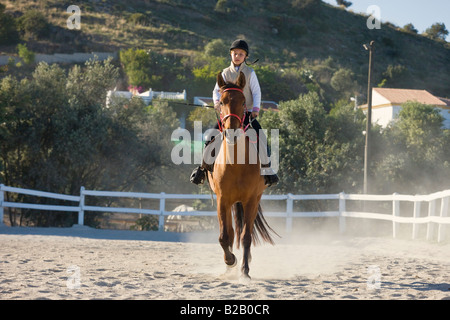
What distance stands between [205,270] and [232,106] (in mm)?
3066

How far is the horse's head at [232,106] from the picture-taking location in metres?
6.58

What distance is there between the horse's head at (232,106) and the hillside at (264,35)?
189 feet

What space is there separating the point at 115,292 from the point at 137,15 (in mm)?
77826

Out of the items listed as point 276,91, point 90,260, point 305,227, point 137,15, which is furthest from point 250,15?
point 90,260

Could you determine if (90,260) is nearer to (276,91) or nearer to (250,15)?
(276,91)

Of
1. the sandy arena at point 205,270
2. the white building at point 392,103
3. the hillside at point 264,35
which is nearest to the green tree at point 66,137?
the sandy arena at point 205,270

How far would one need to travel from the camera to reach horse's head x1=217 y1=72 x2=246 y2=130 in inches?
259

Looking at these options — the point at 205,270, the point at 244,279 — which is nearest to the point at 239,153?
the point at 244,279

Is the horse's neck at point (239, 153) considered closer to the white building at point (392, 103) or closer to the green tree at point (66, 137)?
the green tree at point (66, 137)

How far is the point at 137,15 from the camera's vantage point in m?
78.9

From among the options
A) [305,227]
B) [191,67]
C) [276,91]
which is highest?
[191,67]

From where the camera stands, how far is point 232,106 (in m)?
6.66

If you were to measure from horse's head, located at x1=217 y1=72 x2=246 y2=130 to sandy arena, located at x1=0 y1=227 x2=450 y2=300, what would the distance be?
2.12 m

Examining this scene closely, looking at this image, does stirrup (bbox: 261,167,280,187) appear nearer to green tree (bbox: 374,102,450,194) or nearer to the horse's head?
the horse's head
